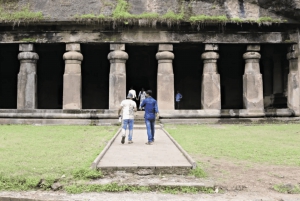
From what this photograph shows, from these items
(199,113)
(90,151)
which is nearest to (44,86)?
(199,113)

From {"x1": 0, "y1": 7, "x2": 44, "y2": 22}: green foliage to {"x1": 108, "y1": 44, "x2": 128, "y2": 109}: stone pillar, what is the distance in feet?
13.3

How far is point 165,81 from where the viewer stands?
16.3 metres

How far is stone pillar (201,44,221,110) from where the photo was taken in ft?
53.4

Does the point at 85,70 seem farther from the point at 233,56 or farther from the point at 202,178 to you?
the point at 202,178

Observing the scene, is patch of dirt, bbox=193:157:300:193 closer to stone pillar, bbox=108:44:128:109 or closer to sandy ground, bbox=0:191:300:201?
sandy ground, bbox=0:191:300:201

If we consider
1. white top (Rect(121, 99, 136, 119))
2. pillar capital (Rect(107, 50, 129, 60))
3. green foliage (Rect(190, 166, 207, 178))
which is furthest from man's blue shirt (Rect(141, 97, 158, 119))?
pillar capital (Rect(107, 50, 129, 60))

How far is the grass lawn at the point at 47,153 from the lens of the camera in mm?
6008

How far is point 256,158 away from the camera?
7.48 m

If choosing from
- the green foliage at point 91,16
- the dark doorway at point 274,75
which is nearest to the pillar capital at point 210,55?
the dark doorway at point 274,75

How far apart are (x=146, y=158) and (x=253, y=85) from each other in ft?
36.8

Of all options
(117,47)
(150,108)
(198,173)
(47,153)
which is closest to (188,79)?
(117,47)

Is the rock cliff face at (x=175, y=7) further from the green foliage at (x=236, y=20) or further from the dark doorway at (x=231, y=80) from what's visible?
the dark doorway at (x=231, y=80)

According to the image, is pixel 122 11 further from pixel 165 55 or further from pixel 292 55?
pixel 292 55

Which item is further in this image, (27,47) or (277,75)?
(277,75)
